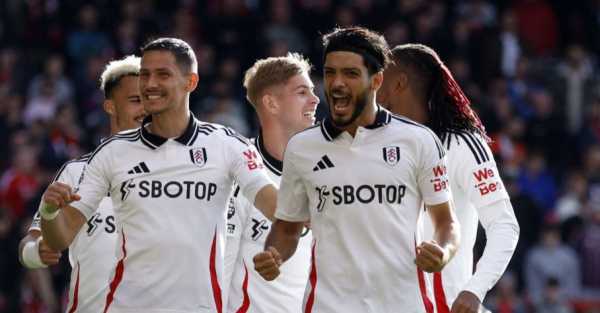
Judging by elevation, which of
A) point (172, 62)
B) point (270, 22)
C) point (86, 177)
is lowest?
point (86, 177)

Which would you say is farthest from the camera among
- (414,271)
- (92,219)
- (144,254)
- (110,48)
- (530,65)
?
(530,65)

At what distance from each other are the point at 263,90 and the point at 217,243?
1998 mm

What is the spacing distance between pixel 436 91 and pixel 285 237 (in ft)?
5.03

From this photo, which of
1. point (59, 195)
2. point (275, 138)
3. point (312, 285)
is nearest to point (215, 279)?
point (312, 285)

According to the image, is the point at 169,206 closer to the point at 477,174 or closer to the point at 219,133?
the point at 219,133

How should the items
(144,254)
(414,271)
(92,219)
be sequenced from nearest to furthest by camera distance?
(414,271) < (144,254) < (92,219)

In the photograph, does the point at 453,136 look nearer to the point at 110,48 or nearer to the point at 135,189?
the point at 135,189

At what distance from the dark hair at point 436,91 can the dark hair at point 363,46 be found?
102 cm

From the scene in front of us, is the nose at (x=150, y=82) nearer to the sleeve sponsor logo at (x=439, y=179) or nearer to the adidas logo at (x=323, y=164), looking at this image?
the adidas logo at (x=323, y=164)

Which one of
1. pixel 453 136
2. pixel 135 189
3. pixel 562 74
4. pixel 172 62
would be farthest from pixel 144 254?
pixel 562 74

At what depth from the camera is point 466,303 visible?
7.47m

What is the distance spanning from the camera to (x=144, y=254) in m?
8.08

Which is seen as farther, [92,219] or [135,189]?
[92,219]

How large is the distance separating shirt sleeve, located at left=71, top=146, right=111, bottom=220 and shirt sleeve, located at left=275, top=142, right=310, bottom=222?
3.65 feet
